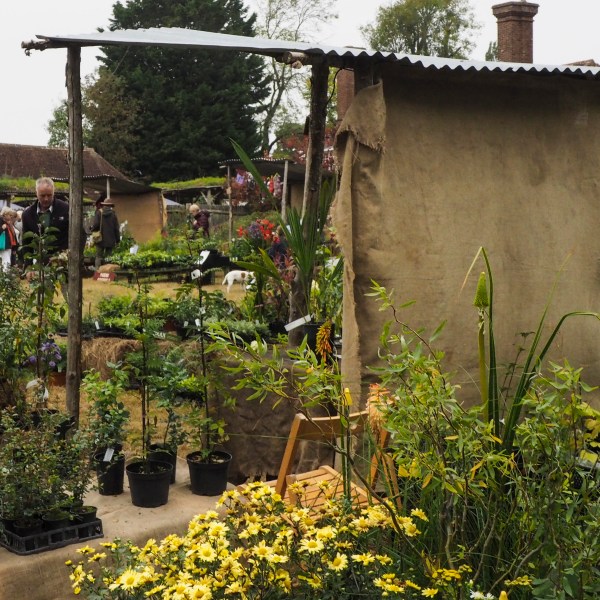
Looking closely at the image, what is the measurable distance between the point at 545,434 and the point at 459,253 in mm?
2471

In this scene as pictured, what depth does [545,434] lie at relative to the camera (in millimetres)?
2838

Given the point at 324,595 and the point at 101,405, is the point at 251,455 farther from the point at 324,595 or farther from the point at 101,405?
the point at 324,595

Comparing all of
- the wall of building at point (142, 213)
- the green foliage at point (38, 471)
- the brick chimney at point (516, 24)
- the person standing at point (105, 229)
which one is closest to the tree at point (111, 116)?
the wall of building at point (142, 213)

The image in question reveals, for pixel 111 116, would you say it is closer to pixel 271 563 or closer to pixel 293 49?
pixel 293 49

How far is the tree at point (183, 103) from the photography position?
1602 inches

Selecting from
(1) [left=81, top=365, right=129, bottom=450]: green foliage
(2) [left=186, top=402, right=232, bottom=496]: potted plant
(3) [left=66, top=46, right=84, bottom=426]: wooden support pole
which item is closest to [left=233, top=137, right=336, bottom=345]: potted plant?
(3) [left=66, top=46, right=84, bottom=426]: wooden support pole

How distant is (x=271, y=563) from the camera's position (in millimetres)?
2684

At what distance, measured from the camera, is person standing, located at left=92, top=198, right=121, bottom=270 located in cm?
1964

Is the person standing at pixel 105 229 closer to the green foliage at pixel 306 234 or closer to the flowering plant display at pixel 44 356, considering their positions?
the flowering plant display at pixel 44 356

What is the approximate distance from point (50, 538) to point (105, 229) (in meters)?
16.2

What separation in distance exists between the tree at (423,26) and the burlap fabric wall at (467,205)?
149ft

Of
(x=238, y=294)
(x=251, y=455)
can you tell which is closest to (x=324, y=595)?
(x=251, y=455)

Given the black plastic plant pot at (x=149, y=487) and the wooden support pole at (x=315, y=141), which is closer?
the black plastic plant pot at (x=149, y=487)

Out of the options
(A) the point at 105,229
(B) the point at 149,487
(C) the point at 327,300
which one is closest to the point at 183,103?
(A) the point at 105,229
